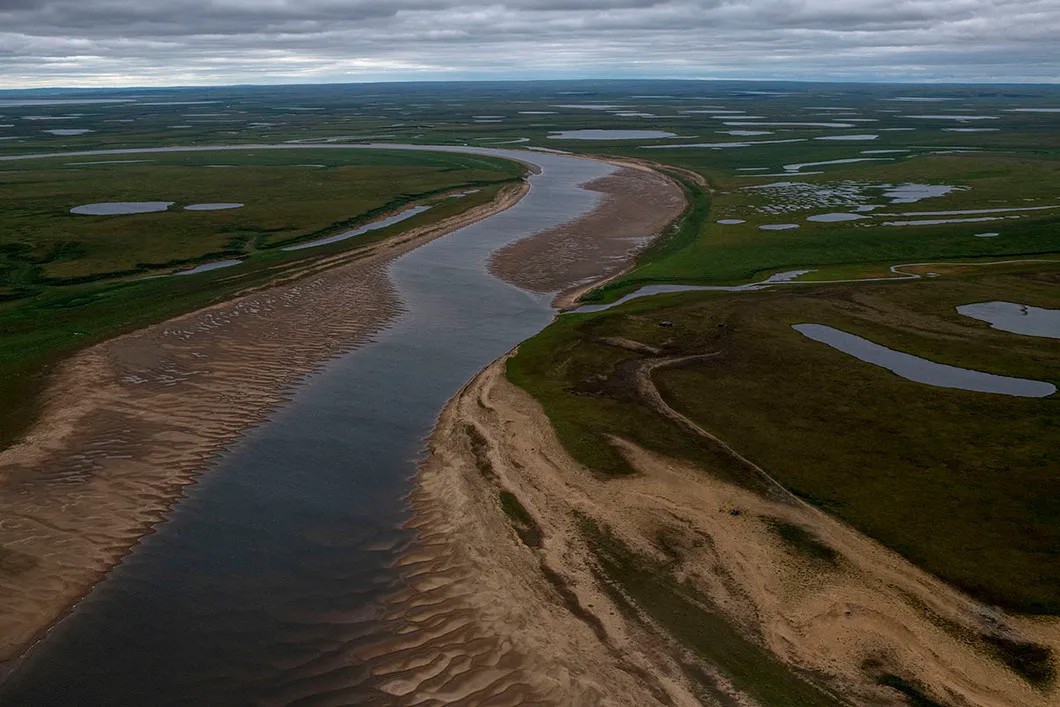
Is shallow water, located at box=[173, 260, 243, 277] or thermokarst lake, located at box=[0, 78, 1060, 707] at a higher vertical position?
shallow water, located at box=[173, 260, 243, 277]

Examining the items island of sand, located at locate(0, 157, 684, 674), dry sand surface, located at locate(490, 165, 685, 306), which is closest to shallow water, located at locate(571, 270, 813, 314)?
dry sand surface, located at locate(490, 165, 685, 306)

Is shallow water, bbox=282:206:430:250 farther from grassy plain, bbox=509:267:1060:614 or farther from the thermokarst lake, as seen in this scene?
grassy plain, bbox=509:267:1060:614

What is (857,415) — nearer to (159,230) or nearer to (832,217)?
(832,217)

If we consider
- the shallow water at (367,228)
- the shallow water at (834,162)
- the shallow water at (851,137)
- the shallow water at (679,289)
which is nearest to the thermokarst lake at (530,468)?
the shallow water at (679,289)

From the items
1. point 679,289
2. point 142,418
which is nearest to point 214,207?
point 679,289

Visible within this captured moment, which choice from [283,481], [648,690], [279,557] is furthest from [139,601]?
[648,690]

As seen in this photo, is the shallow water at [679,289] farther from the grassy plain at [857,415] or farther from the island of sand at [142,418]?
the island of sand at [142,418]
